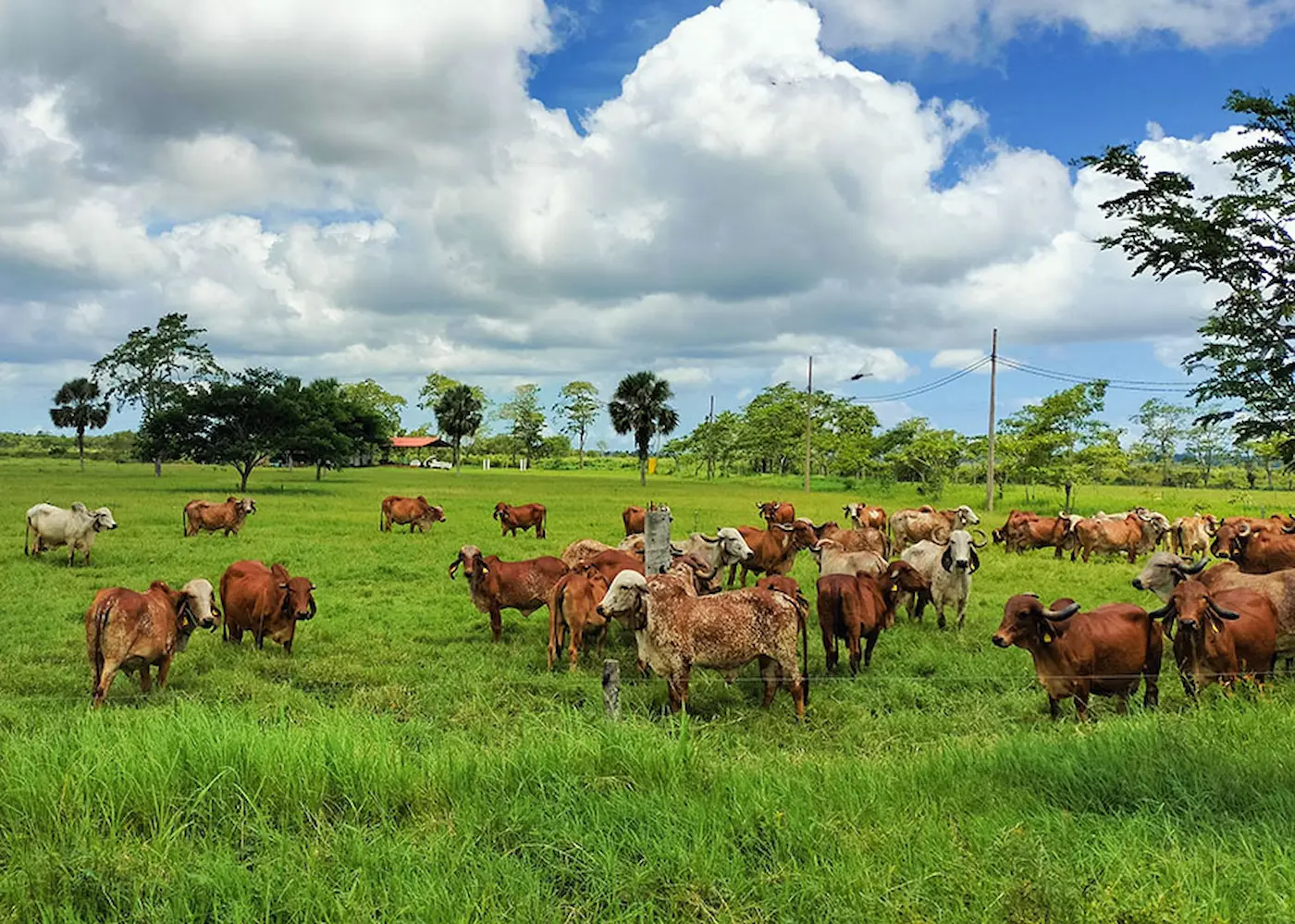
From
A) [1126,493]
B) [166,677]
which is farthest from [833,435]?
[166,677]

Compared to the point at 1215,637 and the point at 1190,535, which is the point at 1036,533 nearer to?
the point at 1190,535

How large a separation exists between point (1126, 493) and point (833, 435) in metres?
22.8

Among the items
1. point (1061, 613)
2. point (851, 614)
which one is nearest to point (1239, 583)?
point (1061, 613)

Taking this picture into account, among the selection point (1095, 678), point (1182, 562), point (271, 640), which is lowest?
point (271, 640)

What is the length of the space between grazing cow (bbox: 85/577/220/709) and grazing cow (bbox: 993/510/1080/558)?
1897 cm

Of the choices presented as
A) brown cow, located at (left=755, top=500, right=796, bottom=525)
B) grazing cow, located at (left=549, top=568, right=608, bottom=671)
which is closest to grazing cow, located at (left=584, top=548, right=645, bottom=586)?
grazing cow, located at (left=549, top=568, right=608, bottom=671)

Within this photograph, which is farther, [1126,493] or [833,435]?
[833,435]

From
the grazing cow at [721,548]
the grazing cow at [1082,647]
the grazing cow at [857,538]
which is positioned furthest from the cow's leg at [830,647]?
the grazing cow at [857,538]

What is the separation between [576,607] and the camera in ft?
30.9

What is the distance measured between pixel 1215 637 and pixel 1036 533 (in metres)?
14.5

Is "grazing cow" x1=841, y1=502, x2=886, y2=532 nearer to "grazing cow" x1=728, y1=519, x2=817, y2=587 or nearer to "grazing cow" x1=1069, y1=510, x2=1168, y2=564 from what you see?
"grazing cow" x1=1069, y1=510, x2=1168, y2=564

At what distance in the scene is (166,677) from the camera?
8.42 metres

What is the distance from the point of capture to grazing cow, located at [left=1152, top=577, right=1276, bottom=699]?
7.51m

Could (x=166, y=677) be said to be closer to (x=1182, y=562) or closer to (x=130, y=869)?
(x=130, y=869)
